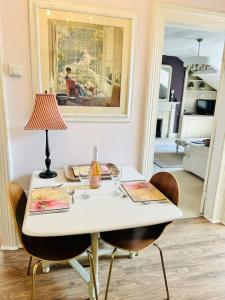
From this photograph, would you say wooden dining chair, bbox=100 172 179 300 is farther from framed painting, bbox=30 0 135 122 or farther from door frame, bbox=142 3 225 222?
framed painting, bbox=30 0 135 122

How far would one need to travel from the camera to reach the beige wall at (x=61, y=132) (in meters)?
1.75

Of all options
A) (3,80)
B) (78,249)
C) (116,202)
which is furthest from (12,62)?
(78,249)

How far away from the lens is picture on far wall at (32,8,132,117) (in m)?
1.81

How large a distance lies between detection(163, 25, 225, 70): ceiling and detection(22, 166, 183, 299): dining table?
2956mm

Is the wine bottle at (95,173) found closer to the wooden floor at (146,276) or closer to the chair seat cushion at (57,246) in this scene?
the chair seat cushion at (57,246)

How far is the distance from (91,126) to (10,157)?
2.31ft

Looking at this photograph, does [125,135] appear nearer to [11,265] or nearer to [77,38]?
[77,38]

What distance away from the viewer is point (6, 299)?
1.61 meters

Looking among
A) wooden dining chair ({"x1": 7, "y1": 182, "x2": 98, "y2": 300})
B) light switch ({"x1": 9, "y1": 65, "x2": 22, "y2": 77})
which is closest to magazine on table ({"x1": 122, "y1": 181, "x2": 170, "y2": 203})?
wooden dining chair ({"x1": 7, "y1": 182, "x2": 98, "y2": 300})

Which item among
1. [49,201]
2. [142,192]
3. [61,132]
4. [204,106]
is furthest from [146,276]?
[204,106]

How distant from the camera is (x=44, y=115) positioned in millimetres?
1672

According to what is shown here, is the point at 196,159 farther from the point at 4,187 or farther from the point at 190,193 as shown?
the point at 4,187

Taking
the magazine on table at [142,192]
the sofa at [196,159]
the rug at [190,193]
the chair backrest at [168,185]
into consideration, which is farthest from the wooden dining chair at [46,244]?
the sofa at [196,159]

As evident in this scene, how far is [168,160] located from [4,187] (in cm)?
351
